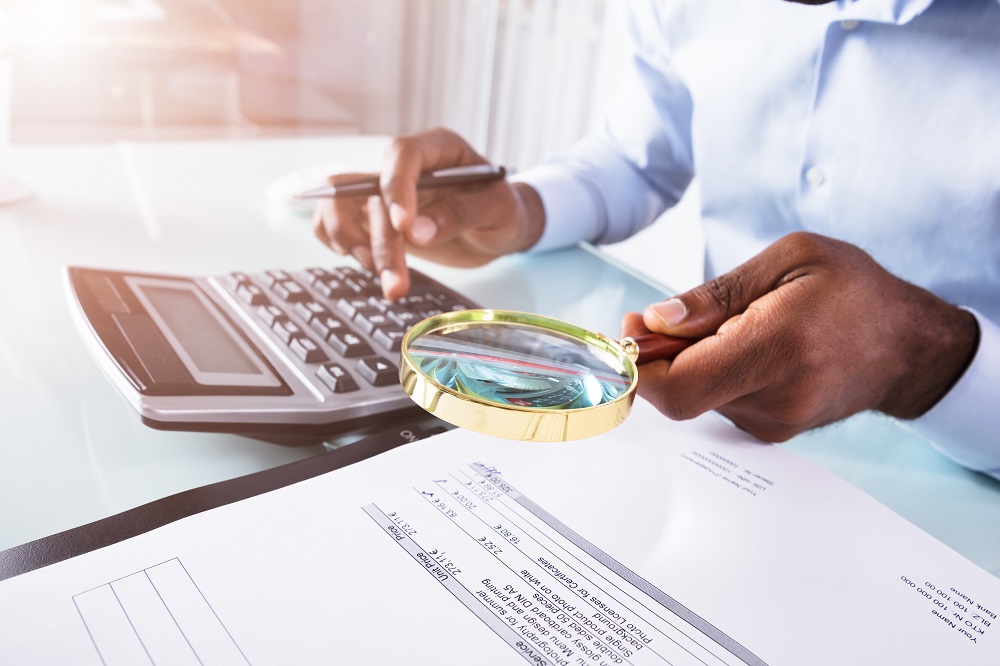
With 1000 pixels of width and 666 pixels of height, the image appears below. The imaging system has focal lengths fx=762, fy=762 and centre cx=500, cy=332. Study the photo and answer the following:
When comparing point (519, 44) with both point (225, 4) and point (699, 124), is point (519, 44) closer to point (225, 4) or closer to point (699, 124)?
point (225, 4)

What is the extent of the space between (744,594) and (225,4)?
12.6 feet

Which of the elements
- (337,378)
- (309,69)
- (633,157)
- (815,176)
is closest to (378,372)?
(337,378)

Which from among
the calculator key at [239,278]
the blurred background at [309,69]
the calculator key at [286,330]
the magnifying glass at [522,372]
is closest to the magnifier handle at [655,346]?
the magnifying glass at [522,372]

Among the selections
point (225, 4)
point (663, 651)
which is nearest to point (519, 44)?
point (225, 4)

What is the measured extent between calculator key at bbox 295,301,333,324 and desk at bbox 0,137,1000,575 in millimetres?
139

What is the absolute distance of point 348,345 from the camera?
0.58m

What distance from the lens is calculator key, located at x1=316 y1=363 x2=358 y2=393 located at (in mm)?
519

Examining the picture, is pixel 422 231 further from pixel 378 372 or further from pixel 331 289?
pixel 378 372

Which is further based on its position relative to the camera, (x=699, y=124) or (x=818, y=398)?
(x=699, y=124)

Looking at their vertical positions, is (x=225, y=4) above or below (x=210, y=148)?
above

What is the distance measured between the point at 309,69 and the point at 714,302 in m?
3.55

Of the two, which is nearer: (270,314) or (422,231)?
(270,314)

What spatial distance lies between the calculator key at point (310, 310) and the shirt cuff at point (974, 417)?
19.2 inches

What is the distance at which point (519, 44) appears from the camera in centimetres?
319
